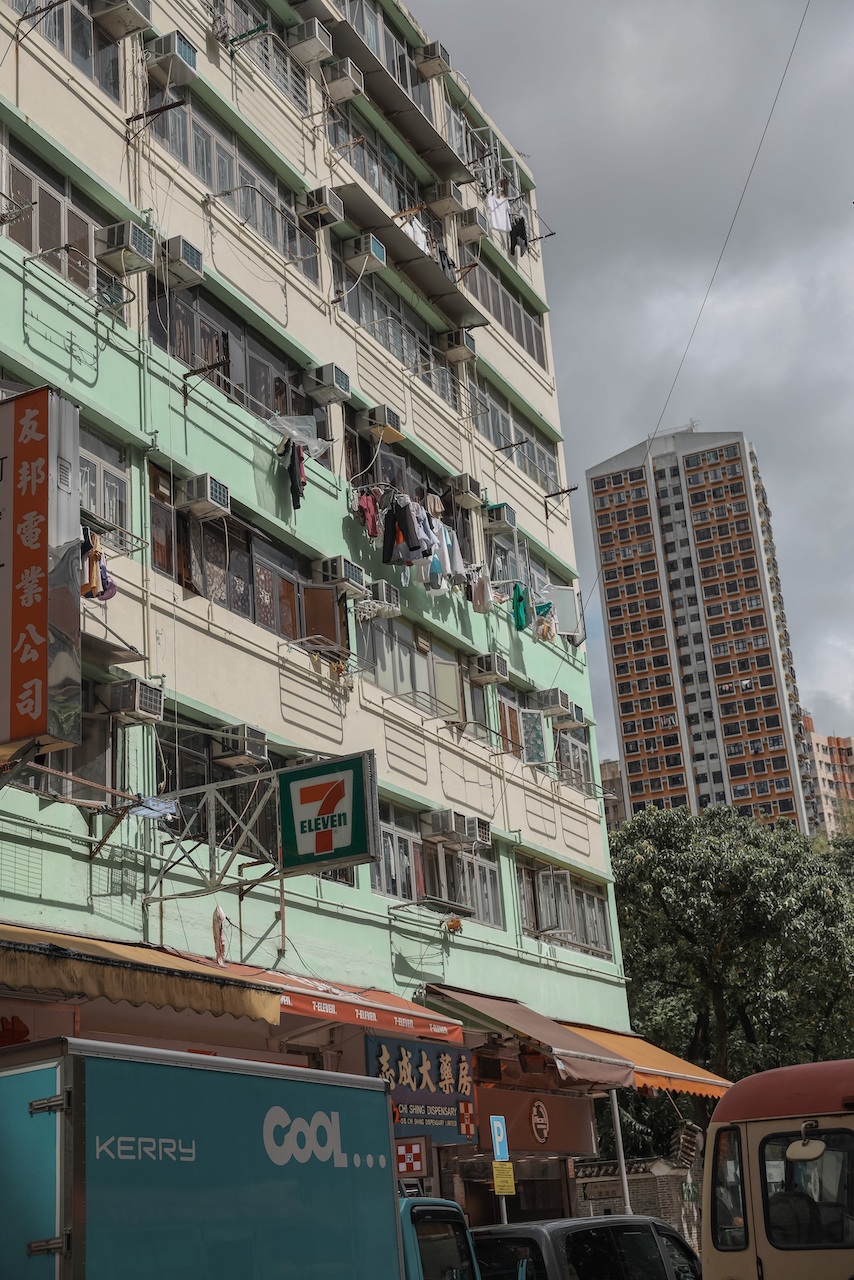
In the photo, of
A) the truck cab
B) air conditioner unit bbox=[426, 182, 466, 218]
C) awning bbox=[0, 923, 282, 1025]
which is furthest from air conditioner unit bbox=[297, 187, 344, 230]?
the truck cab

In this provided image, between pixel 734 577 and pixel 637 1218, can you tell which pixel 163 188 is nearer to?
pixel 637 1218

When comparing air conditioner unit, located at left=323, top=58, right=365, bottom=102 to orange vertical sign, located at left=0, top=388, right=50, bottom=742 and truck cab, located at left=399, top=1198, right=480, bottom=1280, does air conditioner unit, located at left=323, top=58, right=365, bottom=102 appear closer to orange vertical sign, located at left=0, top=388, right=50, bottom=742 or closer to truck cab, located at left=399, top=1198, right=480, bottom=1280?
orange vertical sign, located at left=0, top=388, right=50, bottom=742

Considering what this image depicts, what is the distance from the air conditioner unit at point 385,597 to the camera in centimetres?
1817

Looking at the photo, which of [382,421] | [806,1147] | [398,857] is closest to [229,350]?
[382,421]

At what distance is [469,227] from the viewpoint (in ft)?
80.6

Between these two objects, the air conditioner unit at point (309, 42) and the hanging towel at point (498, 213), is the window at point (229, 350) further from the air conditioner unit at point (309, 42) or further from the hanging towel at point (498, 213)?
the hanging towel at point (498, 213)

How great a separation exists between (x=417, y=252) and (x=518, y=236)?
5839 mm

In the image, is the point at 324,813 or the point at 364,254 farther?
the point at 364,254

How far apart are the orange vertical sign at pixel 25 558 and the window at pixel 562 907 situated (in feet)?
44.3

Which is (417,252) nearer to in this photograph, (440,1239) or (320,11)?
(320,11)

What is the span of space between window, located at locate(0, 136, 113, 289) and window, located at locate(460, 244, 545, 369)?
1035 cm

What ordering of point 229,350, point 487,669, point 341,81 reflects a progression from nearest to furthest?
point 229,350 < point 341,81 < point 487,669

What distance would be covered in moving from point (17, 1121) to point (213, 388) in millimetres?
11558

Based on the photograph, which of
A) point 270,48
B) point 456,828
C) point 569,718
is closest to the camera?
point 456,828
